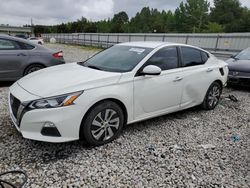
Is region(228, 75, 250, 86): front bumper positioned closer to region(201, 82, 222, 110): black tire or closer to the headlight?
region(201, 82, 222, 110): black tire

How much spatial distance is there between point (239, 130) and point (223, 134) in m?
0.44

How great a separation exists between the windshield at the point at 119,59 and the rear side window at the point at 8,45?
298 cm

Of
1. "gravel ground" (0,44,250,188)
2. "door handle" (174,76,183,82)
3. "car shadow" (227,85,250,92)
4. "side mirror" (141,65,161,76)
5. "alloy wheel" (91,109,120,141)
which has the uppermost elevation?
"side mirror" (141,65,161,76)

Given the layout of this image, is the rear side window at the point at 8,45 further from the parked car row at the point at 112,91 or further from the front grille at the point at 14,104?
the front grille at the point at 14,104

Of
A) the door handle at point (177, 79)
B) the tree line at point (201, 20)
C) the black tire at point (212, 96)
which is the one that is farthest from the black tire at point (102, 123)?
the tree line at point (201, 20)

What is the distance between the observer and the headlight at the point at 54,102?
8.80 ft

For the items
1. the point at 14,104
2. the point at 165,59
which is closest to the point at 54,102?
the point at 14,104

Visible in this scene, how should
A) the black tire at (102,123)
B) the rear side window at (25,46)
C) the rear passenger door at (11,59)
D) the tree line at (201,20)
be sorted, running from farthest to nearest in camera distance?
the tree line at (201,20)
the rear side window at (25,46)
the rear passenger door at (11,59)
the black tire at (102,123)

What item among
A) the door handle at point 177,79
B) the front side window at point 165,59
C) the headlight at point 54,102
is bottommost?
the headlight at point 54,102

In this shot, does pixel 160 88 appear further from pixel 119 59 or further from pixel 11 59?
pixel 11 59

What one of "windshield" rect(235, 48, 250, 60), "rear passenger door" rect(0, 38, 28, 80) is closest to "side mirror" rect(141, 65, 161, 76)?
"rear passenger door" rect(0, 38, 28, 80)

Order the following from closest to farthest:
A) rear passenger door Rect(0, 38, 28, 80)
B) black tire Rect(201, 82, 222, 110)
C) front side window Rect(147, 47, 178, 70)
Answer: front side window Rect(147, 47, 178, 70)
black tire Rect(201, 82, 222, 110)
rear passenger door Rect(0, 38, 28, 80)

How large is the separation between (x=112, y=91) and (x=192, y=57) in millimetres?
2147

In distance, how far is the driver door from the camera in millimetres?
3396
